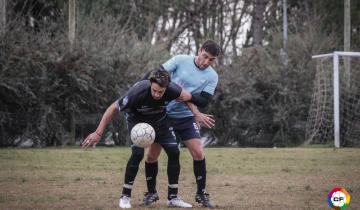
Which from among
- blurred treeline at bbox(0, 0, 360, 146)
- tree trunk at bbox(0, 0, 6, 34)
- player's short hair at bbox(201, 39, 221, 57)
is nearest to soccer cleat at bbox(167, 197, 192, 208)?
player's short hair at bbox(201, 39, 221, 57)

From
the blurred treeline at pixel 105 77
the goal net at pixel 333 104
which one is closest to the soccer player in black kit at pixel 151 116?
the blurred treeline at pixel 105 77

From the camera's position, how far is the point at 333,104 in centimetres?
2117

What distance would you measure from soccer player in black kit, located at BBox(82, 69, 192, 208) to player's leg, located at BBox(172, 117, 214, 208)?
0.87 feet

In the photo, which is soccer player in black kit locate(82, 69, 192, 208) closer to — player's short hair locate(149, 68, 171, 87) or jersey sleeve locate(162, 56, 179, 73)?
player's short hair locate(149, 68, 171, 87)

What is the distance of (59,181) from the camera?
419 inches

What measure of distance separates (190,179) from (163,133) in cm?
356

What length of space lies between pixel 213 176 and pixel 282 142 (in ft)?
37.4

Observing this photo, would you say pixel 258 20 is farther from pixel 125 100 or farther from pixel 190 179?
pixel 125 100

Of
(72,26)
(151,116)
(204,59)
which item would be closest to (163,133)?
(151,116)

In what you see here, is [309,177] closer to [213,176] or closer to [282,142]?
[213,176]

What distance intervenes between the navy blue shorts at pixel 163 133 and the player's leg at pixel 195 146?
325mm

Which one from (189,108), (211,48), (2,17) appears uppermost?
(2,17)

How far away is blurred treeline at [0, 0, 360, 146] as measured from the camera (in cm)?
1947

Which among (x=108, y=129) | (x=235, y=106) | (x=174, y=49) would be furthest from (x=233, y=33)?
(x=108, y=129)
